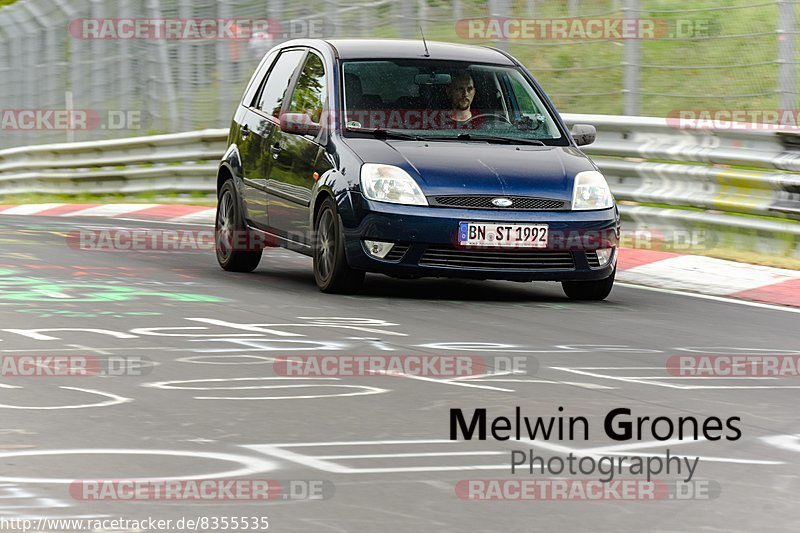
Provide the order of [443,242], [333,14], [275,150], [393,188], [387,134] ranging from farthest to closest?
[333,14]
[275,150]
[387,134]
[393,188]
[443,242]

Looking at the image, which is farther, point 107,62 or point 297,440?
point 107,62

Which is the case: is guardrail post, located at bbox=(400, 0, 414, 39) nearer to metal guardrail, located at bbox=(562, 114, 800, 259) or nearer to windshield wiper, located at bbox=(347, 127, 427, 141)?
metal guardrail, located at bbox=(562, 114, 800, 259)

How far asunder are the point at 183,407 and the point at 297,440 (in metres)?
0.76

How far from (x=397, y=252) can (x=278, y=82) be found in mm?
2400

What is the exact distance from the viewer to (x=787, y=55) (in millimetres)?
13180

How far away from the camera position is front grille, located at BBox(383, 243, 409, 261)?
10.1m

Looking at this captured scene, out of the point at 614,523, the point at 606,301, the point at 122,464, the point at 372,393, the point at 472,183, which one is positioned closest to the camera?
the point at 614,523

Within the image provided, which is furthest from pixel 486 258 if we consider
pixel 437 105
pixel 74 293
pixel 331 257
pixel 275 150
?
pixel 74 293

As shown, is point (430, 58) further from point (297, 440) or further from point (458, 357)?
point (297, 440)

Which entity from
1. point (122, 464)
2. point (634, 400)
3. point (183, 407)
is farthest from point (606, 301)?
point (122, 464)

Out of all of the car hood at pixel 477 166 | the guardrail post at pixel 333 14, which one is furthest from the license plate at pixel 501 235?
the guardrail post at pixel 333 14

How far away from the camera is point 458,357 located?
8.05 m

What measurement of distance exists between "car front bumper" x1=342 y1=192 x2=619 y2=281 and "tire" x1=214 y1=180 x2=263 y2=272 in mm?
2032

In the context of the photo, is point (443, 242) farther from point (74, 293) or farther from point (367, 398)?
point (367, 398)
